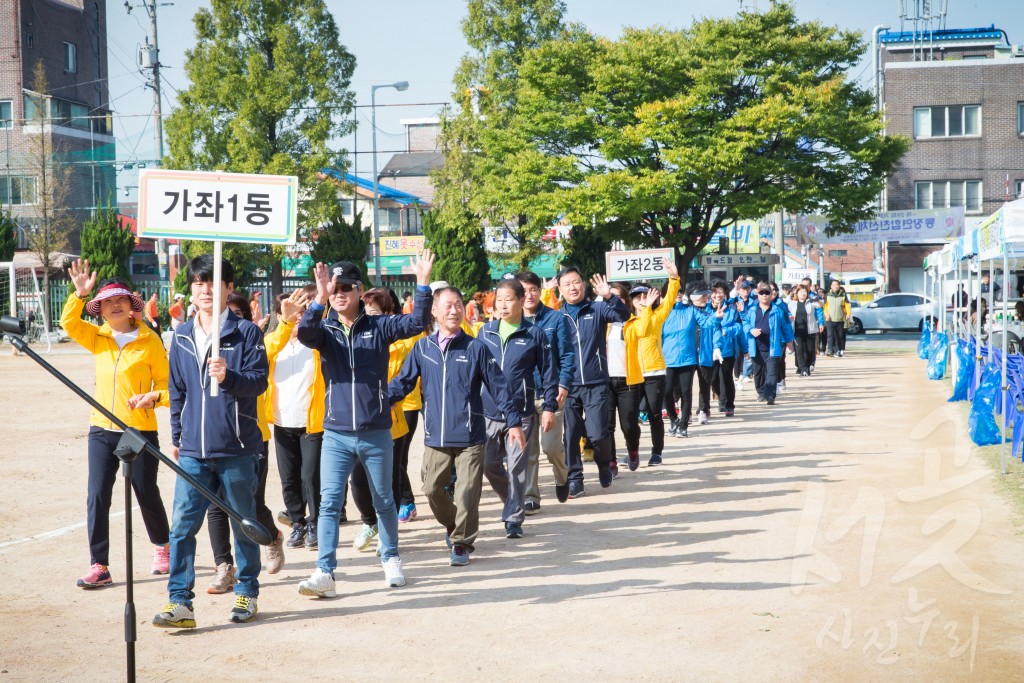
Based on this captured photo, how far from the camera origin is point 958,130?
153 ft

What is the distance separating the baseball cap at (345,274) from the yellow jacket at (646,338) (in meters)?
4.18

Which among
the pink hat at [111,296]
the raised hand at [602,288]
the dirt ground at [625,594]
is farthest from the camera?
the raised hand at [602,288]

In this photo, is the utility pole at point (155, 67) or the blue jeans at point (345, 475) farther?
the utility pole at point (155, 67)

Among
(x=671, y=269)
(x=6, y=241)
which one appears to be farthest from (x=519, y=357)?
(x=6, y=241)

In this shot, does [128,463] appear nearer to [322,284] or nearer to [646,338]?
[322,284]

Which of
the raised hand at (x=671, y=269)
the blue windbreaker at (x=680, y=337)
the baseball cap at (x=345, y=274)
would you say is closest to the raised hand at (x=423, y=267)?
the baseball cap at (x=345, y=274)

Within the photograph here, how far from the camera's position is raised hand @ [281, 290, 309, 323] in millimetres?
6422

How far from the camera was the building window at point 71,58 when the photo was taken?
5081 centimetres

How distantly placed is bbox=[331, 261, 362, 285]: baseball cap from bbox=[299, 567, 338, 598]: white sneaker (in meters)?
1.76

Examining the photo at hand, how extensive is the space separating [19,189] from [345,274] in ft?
138

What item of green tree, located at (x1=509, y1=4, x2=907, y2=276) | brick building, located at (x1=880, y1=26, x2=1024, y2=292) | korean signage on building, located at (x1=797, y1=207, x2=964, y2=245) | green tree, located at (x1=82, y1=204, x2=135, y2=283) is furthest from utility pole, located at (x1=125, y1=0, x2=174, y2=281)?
brick building, located at (x1=880, y1=26, x2=1024, y2=292)

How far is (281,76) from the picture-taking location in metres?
33.0

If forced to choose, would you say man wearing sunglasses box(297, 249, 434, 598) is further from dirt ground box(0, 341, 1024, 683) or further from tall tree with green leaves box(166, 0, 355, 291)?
tall tree with green leaves box(166, 0, 355, 291)

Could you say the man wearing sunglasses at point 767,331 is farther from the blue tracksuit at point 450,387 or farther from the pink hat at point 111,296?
the pink hat at point 111,296
